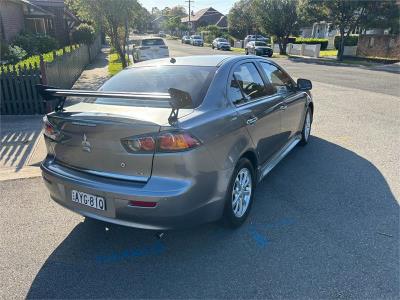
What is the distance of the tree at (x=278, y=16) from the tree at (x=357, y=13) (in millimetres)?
4628

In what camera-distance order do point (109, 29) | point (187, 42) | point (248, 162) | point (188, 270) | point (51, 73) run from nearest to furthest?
point (188, 270) → point (248, 162) → point (51, 73) → point (109, 29) → point (187, 42)

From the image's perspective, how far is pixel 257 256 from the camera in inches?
119

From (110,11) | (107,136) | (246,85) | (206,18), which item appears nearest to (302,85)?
(246,85)

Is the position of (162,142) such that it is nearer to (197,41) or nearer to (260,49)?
(260,49)

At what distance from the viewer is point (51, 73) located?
8844 millimetres

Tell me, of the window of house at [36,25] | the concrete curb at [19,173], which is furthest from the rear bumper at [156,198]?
the window of house at [36,25]

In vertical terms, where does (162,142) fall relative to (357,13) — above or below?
below

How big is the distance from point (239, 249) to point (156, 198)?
100 cm

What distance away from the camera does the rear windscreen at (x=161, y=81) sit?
10.7ft

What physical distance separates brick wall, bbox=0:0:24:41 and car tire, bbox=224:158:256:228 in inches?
681

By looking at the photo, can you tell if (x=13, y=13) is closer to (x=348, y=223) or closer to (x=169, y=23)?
(x=348, y=223)

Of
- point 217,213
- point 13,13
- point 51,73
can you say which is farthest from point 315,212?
point 13,13

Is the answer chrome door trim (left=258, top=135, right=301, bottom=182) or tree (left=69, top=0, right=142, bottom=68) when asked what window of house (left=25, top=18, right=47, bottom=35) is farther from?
chrome door trim (left=258, top=135, right=301, bottom=182)

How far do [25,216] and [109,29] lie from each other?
1460 cm
